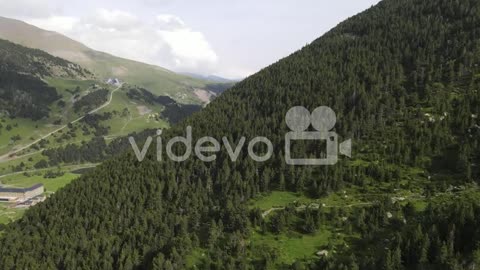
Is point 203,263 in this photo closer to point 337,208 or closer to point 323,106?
point 337,208

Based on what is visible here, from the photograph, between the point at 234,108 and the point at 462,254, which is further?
the point at 234,108

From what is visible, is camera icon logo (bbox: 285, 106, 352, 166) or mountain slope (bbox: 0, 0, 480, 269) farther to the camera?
camera icon logo (bbox: 285, 106, 352, 166)

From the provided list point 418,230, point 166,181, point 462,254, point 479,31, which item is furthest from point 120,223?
point 479,31

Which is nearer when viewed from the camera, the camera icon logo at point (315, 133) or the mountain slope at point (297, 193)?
the mountain slope at point (297, 193)

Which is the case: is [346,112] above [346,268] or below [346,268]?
above
